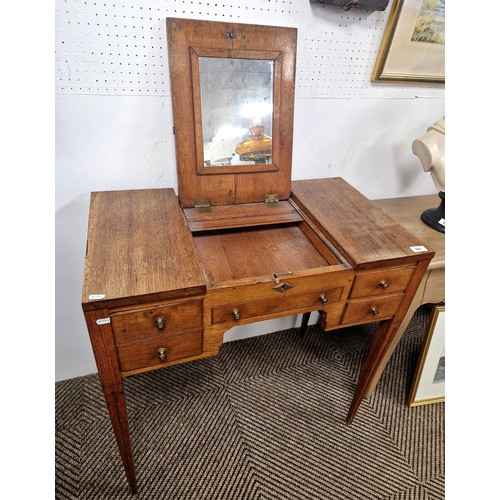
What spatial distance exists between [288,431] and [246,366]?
1.26 feet

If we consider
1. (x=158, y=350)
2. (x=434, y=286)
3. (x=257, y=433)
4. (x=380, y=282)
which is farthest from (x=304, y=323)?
(x=158, y=350)

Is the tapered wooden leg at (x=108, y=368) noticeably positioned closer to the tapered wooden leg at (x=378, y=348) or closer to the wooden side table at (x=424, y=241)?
the tapered wooden leg at (x=378, y=348)

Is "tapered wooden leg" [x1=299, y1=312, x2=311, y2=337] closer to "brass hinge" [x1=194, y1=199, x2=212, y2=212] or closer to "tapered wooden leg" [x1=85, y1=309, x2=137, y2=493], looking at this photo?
"brass hinge" [x1=194, y1=199, x2=212, y2=212]

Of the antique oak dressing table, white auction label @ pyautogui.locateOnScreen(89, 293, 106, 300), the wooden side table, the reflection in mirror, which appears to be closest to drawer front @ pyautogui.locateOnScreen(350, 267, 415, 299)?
the antique oak dressing table

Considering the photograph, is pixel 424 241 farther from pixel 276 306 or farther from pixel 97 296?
pixel 97 296

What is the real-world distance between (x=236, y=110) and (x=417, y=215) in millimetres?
938

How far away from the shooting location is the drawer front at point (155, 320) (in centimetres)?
83

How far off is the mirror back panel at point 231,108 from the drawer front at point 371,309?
475mm

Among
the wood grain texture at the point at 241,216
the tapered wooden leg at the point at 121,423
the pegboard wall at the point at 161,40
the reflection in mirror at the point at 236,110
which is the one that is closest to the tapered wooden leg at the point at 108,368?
the tapered wooden leg at the point at 121,423

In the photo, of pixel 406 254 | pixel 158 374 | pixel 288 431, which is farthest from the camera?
pixel 158 374

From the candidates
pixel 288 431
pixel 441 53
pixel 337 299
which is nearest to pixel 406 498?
pixel 288 431

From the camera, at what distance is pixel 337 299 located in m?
1.05

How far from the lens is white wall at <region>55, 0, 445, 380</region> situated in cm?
105
